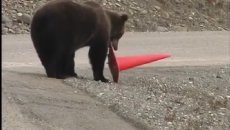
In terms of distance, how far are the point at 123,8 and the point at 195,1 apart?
368 cm

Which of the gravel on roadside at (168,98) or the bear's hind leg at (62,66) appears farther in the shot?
the bear's hind leg at (62,66)

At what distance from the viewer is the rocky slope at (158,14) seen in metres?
18.8

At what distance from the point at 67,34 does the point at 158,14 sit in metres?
12.5

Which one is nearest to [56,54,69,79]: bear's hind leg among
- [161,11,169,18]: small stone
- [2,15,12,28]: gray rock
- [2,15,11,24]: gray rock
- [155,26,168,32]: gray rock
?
[2,15,12,28]: gray rock

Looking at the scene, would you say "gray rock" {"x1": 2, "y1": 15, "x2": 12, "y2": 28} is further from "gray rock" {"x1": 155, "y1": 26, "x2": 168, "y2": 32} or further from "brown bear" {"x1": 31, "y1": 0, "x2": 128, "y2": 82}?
"brown bear" {"x1": 31, "y1": 0, "x2": 128, "y2": 82}

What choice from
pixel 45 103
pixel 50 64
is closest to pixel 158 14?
pixel 50 64

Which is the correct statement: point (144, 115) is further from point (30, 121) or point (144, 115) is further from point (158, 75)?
point (158, 75)

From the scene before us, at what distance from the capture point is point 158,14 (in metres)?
21.7

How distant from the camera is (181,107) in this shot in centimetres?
796

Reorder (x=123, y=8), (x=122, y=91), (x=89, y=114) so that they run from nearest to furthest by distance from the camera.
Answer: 1. (x=89, y=114)
2. (x=122, y=91)
3. (x=123, y=8)

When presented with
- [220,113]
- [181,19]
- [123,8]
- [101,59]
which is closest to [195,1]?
[181,19]

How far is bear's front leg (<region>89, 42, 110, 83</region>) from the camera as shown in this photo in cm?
989

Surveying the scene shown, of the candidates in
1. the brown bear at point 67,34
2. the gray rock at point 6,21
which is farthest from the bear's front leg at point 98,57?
the gray rock at point 6,21

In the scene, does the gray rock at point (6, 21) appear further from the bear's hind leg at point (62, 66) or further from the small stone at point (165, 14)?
the bear's hind leg at point (62, 66)
